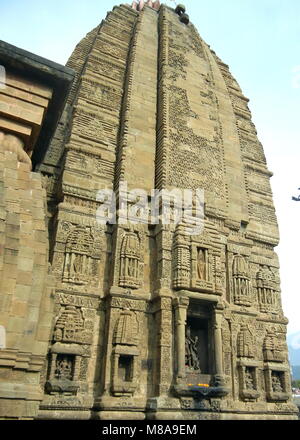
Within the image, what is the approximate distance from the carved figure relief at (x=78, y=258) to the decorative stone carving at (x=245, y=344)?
5.82m

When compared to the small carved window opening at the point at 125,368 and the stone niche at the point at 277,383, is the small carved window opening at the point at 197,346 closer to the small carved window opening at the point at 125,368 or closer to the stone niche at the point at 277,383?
the small carved window opening at the point at 125,368

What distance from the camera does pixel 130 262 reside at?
42.9 feet

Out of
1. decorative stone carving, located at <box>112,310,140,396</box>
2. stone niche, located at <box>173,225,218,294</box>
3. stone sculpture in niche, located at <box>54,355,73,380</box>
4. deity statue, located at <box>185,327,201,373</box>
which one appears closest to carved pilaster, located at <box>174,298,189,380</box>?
stone niche, located at <box>173,225,218,294</box>

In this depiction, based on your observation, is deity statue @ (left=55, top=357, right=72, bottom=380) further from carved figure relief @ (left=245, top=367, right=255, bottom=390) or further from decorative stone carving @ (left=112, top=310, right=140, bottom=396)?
carved figure relief @ (left=245, top=367, right=255, bottom=390)

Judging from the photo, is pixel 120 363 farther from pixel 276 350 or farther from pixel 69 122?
pixel 69 122

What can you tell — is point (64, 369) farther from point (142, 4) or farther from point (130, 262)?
point (142, 4)

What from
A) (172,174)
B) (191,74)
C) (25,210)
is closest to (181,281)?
(172,174)

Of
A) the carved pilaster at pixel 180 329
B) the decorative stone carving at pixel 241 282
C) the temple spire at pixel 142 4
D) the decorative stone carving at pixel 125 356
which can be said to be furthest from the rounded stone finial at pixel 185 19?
the decorative stone carving at pixel 125 356

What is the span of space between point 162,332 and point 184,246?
2995 millimetres

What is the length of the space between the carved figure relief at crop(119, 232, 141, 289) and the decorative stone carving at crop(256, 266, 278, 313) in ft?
17.6

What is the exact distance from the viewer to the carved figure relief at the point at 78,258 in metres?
12.5

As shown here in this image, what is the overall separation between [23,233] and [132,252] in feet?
21.2

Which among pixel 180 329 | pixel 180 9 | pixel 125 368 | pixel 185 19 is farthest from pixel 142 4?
pixel 125 368

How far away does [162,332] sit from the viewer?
39.6ft
